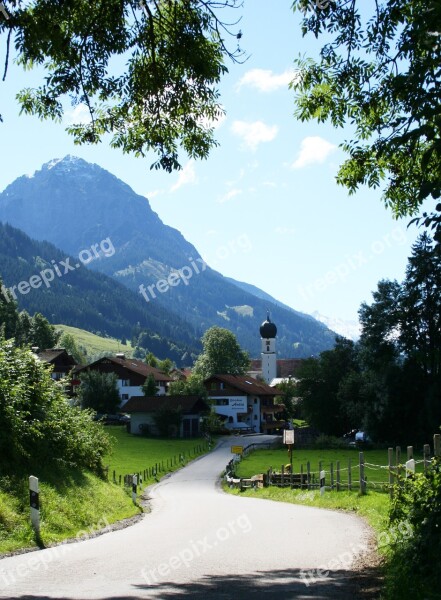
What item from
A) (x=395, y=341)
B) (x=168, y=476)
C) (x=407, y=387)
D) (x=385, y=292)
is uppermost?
(x=385, y=292)

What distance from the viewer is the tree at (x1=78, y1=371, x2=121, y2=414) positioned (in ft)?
305

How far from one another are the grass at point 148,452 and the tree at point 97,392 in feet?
15.1

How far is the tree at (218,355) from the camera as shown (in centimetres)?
12469

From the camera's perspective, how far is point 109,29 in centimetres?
1073

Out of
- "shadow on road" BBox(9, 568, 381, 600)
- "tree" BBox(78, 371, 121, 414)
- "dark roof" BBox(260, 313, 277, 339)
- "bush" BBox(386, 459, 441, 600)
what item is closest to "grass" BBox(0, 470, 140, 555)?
"shadow on road" BBox(9, 568, 381, 600)

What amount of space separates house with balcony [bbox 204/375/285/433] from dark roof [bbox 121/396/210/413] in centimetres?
1172

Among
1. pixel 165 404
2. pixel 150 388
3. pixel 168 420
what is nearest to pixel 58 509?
pixel 168 420

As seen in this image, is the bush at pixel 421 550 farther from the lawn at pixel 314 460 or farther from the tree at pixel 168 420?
the tree at pixel 168 420

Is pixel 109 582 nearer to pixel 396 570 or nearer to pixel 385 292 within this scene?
pixel 396 570

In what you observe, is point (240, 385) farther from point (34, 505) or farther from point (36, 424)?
point (34, 505)

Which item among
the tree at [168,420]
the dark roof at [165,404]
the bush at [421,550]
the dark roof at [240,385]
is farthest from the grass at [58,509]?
the dark roof at [240,385]

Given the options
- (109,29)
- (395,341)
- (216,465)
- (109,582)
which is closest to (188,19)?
(109,29)

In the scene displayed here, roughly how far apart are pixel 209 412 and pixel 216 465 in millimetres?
35449

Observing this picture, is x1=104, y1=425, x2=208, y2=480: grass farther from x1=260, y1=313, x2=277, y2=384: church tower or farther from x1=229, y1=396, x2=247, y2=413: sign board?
x1=260, y1=313, x2=277, y2=384: church tower
